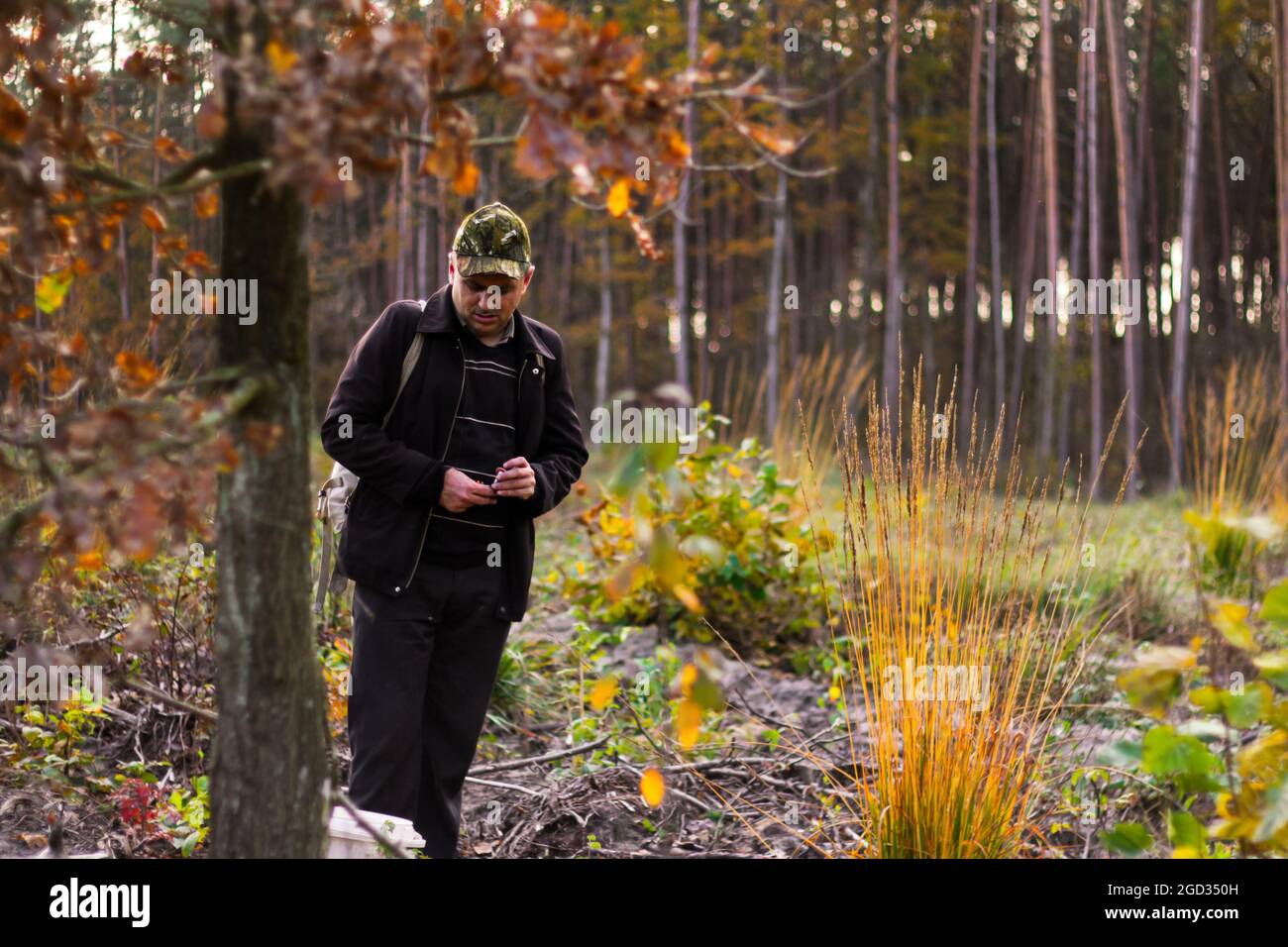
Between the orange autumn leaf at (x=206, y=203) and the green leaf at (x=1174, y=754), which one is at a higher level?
the orange autumn leaf at (x=206, y=203)

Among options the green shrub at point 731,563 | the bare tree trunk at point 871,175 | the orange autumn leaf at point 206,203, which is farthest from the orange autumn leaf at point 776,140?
the bare tree trunk at point 871,175

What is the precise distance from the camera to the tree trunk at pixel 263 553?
1.86 meters

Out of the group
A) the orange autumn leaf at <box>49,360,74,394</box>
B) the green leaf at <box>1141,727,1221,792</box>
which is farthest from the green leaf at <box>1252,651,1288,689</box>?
the orange autumn leaf at <box>49,360,74,394</box>

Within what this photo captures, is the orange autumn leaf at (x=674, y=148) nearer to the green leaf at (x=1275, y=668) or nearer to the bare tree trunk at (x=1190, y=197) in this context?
the green leaf at (x=1275, y=668)

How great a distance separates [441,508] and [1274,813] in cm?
216

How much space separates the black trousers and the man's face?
2.36 ft

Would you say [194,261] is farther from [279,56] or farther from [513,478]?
[513,478]

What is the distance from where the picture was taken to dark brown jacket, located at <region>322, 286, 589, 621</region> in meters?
3.04

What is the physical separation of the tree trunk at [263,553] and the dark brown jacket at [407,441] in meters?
1.14

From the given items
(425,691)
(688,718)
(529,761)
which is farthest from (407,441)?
(688,718)

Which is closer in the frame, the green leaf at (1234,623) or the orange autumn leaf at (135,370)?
the orange autumn leaf at (135,370)

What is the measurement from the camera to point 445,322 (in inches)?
124
